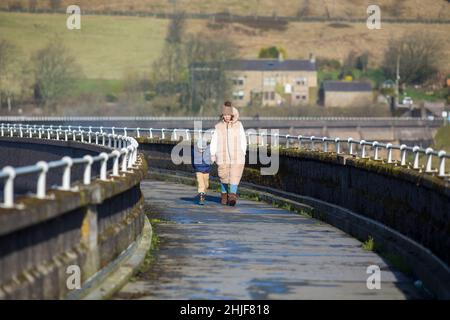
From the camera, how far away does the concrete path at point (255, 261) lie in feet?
56.2

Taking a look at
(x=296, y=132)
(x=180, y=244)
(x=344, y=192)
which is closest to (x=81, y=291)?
(x=180, y=244)

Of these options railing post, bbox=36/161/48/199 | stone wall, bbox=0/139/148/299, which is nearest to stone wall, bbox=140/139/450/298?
stone wall, bbox=0/139/148/299

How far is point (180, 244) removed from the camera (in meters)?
22.9

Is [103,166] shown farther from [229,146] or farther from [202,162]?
[202,162]

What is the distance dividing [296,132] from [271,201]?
128m

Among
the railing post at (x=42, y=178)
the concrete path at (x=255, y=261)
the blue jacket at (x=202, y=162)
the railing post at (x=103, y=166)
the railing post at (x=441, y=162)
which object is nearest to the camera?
the railing post at (x=42, y=178)

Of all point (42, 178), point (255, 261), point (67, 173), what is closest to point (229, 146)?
point (255, 261)

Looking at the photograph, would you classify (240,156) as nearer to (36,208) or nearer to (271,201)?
(271,201)

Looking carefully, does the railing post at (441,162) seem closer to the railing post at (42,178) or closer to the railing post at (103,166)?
the railing post at (103,166)

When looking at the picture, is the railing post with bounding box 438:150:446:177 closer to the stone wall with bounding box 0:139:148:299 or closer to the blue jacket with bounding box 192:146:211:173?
the stone wall with bounding box 0:139:148:299

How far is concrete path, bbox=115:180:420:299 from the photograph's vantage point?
1712 cm

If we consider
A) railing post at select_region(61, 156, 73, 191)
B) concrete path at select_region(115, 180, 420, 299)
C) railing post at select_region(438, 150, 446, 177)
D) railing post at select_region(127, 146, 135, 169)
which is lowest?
concrete path at select_region(115, 180, 420, 299)

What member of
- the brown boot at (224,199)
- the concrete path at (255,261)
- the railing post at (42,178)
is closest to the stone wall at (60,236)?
the railing post at (42,178)

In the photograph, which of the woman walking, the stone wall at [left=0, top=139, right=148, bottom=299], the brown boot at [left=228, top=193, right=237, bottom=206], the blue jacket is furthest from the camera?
the brown boot at [left=228, top=193, right=237, bottom=206]
